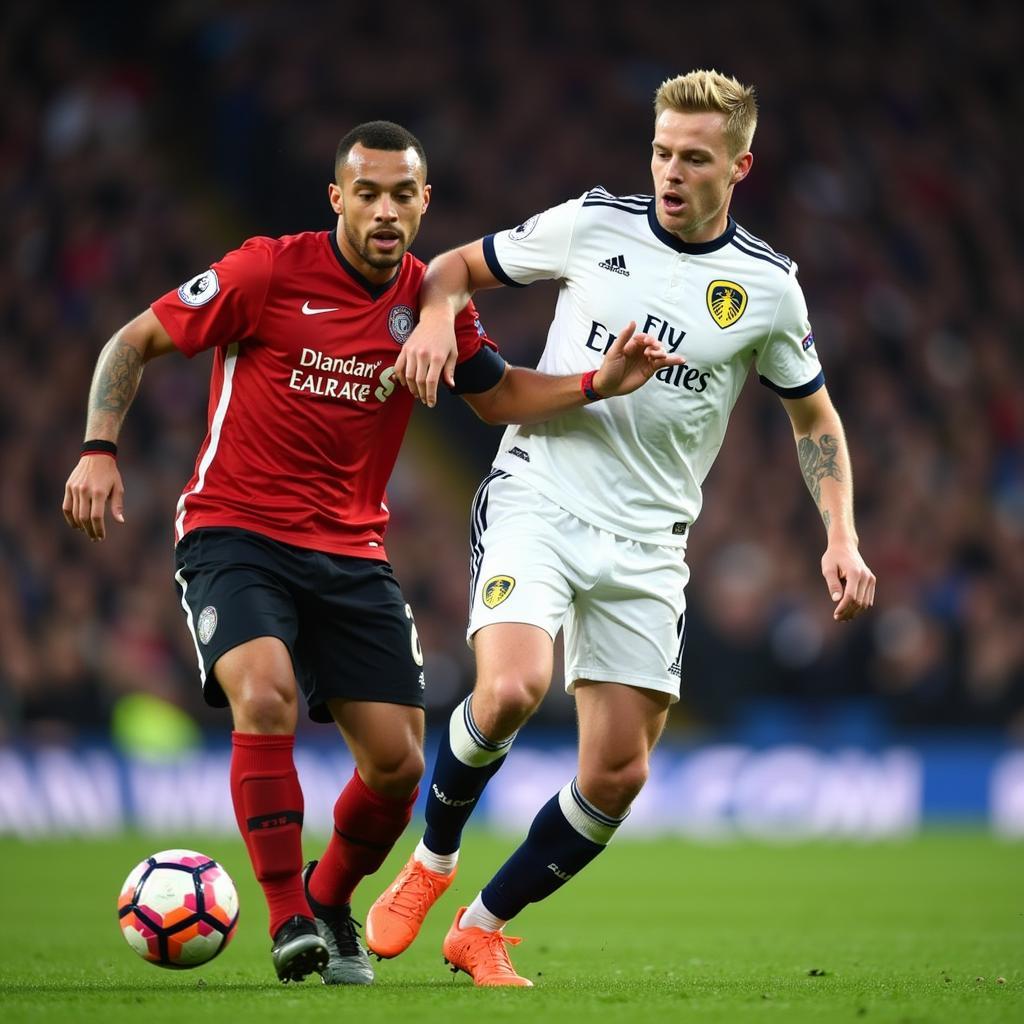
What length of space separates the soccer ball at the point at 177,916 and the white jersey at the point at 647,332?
65.4 inches

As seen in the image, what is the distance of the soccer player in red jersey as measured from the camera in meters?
5.39

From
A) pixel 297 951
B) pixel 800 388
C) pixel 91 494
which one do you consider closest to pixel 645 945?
pixel 800 388

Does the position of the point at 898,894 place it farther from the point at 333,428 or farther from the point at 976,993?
the point at 333,428

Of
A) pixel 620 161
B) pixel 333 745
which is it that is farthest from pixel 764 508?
pixel 333 745

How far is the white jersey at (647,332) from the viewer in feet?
19.0

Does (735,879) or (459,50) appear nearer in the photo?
(735,879)

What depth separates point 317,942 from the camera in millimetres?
4918

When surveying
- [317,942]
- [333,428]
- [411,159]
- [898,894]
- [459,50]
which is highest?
[411,159]

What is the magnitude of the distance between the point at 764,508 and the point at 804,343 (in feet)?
37.9

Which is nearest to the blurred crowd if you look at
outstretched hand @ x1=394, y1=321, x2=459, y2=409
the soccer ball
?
the soccer ball

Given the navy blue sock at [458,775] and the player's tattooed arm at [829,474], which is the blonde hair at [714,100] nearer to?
the player's tattooed arm at [829,474]

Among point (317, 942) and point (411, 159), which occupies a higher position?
point (411, 159)

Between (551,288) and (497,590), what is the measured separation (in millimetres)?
12933

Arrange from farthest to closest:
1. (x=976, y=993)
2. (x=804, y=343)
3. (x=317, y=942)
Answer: (x=804, y=343), (x=976, y=993), (x=317, y=942)
